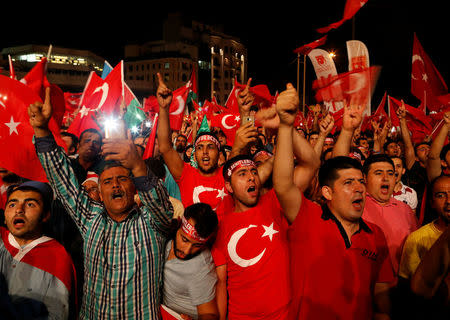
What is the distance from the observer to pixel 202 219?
2.64m

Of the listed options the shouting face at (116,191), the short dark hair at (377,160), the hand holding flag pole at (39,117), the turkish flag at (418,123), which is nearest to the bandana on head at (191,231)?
the shouting face at (116,191)

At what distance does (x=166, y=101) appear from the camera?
369 cm

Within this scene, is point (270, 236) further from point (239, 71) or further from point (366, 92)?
point (239, 71)

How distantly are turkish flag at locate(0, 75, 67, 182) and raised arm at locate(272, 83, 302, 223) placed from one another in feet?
8.51

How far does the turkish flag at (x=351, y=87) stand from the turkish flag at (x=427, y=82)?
517 cm

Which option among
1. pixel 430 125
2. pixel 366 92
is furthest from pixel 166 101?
pixel 430 125

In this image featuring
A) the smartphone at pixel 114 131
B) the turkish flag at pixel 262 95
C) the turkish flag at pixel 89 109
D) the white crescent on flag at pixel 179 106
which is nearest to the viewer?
the smartphone at pixel 114 131

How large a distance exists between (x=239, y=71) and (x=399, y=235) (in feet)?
328

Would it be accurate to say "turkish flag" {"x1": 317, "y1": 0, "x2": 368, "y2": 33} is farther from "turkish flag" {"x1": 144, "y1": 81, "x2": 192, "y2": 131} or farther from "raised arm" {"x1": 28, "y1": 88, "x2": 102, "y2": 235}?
"raised arm" {"x1": 28, "y1": 88, "x2": 102, "y2": 235}

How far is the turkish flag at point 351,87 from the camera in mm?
3686

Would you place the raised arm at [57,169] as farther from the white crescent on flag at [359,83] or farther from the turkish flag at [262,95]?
the turkish flag at [262,95]

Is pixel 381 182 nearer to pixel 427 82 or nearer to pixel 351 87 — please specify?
pixel 351 87

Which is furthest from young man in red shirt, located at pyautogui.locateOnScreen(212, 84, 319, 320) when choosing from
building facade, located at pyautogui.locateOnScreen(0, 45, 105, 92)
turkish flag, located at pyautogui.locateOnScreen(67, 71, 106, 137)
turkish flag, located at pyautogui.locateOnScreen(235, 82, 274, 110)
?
building facade, located at pyautogui.locateOnScreen(0, 45, 105, 92)

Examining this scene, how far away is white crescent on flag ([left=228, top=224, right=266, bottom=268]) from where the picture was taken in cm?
276
